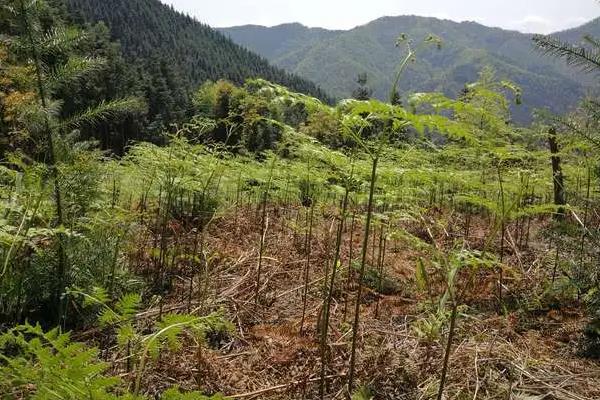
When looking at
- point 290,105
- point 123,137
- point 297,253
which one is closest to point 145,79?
point 123,137

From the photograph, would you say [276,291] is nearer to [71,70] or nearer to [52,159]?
[52,159]

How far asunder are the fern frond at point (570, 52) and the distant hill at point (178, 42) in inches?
4003

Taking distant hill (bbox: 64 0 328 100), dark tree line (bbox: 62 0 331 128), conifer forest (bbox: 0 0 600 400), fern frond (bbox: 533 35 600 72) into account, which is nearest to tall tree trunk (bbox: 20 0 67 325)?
conifer forest (bbox: 0 0 600 400)

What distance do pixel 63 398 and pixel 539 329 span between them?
4521mm

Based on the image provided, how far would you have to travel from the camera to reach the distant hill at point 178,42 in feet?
364

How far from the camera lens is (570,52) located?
3154 millimetres

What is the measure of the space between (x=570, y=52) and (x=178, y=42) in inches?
5562

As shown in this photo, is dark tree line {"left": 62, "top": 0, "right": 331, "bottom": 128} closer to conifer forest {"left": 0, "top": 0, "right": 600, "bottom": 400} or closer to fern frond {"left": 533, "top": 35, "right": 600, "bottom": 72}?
conifer forest {"left": 0, "top": 0, "right": 600, "bottom": 400}

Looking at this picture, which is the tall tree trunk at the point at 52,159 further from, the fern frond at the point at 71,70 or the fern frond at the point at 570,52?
the fern frond at the point at 570,52

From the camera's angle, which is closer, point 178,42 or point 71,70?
point 71,70

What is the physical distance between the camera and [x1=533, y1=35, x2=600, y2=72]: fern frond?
3152 millimetres

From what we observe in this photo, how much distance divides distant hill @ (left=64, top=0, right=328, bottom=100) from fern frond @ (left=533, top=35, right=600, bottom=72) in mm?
101680

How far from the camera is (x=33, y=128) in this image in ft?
11.9

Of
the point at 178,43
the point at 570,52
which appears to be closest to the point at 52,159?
the point at 570,52
